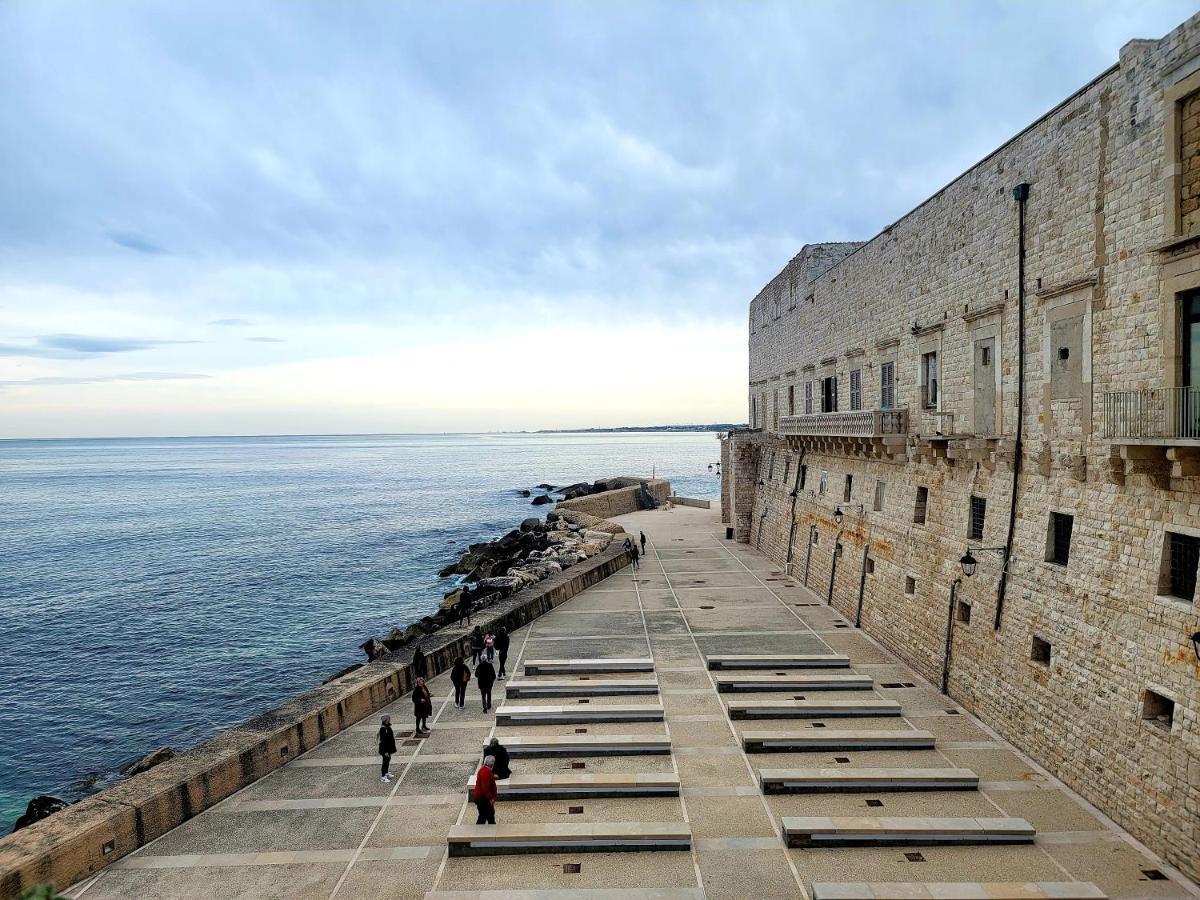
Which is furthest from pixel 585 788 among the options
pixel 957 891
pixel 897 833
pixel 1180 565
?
pixel 1180 565

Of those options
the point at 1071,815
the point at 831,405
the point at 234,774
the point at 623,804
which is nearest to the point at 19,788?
the point at 234,774

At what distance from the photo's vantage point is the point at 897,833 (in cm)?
1083

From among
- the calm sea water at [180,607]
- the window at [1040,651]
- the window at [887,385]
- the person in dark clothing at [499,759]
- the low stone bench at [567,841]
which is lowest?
the calm sea water at [180,607]

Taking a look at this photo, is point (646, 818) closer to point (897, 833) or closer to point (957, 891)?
point (897, 833)

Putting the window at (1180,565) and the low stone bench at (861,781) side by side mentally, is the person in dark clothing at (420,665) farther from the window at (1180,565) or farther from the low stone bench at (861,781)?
the window at (1180,565)

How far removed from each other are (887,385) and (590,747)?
46.5 ft

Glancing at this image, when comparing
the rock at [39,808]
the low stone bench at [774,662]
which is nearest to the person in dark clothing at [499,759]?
the low stone bench at [774,662]

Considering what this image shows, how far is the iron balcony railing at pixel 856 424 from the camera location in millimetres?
20594

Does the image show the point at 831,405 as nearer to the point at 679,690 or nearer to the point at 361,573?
the point at 679,690

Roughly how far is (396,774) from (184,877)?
3.70m

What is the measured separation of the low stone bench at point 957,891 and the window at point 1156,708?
2.87 meters

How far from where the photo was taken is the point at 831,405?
27734mm

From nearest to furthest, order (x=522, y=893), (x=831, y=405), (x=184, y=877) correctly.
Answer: (x=522, y=893), (x=184, y=877), (x=831, y=405)

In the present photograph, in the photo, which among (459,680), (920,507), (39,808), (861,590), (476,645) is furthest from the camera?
(861,590)
